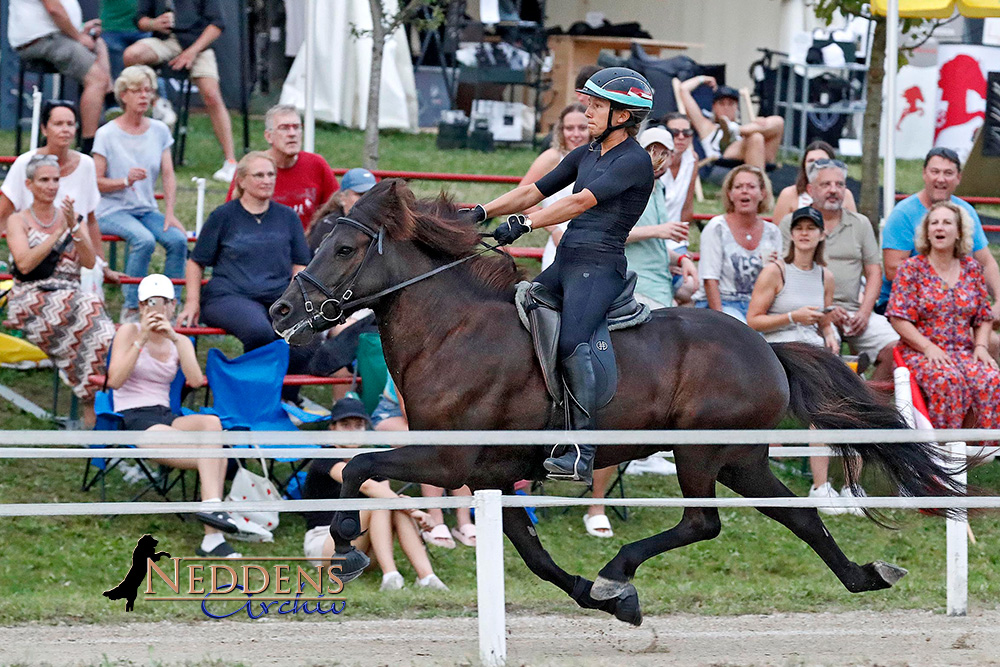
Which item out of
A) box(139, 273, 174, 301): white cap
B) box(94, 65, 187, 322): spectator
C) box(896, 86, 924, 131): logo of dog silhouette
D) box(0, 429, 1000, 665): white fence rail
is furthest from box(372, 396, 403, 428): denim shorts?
box(896, 86, 924, 131): logo of dog silhouette

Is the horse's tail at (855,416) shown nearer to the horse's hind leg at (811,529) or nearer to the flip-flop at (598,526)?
the horse's hind leg at (811,529)

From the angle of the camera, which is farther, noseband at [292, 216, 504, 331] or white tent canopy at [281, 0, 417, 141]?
white tent canopy at [281, 0, 417, 141]

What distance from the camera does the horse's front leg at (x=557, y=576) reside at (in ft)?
18.7

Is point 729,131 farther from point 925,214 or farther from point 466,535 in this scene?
point 466,535

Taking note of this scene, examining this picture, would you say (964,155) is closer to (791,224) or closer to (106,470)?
(791,224)

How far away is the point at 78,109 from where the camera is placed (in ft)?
38.8

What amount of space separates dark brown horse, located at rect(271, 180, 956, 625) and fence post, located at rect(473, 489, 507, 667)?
0.21m

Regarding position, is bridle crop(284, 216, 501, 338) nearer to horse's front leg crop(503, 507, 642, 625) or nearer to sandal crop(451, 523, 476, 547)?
horse's front leg crop(503, 507, 642, 625)

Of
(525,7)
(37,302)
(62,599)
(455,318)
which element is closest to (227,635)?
(62,599)

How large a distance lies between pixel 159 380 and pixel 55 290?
3.33 ft

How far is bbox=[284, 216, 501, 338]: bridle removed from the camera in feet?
17.7

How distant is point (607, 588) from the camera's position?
18.7ft

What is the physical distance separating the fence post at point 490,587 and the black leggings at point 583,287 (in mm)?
709

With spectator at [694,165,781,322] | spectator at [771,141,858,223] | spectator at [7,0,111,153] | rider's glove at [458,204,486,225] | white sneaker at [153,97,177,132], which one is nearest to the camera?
rider's glove at [458,204,486,225]
